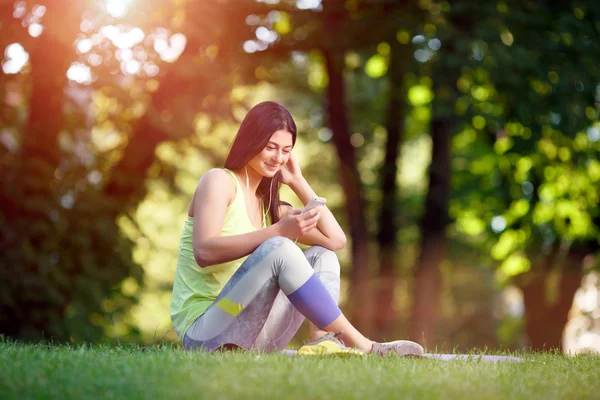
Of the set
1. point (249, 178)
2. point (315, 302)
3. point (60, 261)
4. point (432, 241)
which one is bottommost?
point (432, 241)

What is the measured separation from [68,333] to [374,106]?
8.54 m

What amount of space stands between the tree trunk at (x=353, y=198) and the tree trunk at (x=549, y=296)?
449cm

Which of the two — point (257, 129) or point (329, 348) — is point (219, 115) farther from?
point (329, 348)

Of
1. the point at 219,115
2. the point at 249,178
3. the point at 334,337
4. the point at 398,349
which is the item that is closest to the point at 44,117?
the point at 219,115

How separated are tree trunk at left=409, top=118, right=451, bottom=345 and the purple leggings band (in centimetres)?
883

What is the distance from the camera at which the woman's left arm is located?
559cm

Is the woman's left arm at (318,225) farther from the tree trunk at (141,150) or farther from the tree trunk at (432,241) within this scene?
the tree trunk at (432,241)

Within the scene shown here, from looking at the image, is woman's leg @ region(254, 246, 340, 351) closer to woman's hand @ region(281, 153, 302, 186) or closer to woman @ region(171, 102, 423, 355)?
woman @ region(171, 102, 423, 355)

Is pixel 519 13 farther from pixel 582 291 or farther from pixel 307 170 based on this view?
pixel 307 170

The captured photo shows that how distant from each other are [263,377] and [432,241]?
10053 mm

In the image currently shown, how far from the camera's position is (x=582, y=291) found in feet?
59.1

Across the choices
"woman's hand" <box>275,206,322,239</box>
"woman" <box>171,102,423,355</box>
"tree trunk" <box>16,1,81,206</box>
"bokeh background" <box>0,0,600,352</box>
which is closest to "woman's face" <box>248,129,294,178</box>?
"woman" <box>171,102,423,355</box>

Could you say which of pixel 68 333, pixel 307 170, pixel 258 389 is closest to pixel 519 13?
pixel 68 333

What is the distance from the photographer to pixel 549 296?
17281 millimetres
